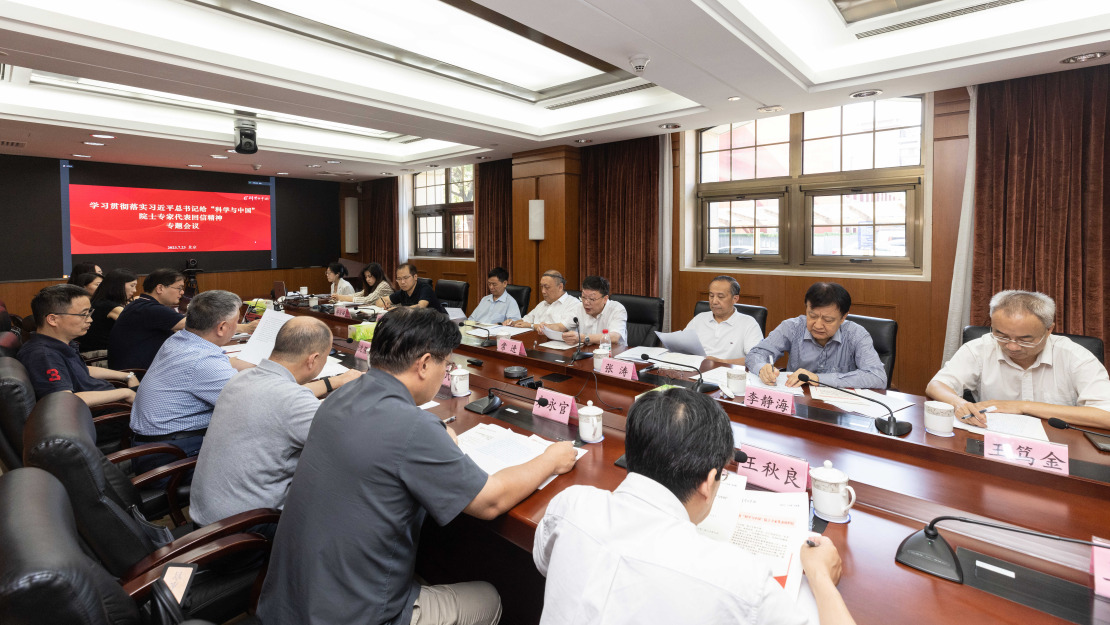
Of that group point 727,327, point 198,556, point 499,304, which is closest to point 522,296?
point 499,304

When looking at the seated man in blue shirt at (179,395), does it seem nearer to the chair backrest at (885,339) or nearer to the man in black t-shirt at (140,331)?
the man in black t-shirt at (140,331)

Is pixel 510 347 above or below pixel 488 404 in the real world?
above

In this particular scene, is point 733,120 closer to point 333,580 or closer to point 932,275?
point 932,275

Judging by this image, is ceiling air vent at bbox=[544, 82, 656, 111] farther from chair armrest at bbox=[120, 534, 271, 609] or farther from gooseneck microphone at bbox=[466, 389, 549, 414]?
chair armrest at bbox=[120, 534, 271, 609]

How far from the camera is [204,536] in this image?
1355mm

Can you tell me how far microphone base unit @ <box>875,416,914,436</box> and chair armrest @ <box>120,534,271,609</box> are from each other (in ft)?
5.85

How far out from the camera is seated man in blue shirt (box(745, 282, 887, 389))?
232cm

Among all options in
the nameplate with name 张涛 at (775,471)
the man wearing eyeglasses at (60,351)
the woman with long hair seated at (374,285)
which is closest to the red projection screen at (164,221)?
the woman with long hair seated at (374,285)

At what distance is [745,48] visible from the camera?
2.95 metres

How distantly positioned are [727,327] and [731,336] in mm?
61

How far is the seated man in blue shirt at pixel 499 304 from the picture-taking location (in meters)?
4.73

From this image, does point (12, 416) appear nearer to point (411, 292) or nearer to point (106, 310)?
point (106, 310)

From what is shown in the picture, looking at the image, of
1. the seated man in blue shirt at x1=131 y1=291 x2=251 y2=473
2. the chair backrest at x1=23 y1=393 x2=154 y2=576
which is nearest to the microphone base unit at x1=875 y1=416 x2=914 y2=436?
the chair backrest at x1=23 y1=393 x2=154 y2=576

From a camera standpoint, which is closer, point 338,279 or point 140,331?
point 140,331
